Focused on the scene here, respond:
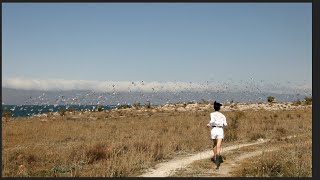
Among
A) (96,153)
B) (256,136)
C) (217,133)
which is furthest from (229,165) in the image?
(256,136)

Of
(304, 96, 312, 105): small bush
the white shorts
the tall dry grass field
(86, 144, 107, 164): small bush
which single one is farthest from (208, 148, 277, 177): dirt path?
(304, 96, 312, 105): small bush

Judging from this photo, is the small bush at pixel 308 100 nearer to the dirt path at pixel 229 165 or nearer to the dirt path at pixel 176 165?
the dirt path at pixel 229 165

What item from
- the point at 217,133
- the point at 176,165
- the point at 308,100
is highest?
the point at 217,133

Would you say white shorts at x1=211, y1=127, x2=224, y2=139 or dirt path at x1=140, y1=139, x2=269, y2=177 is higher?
white shorts at x1=211, y1=127, x2=224, y2=139

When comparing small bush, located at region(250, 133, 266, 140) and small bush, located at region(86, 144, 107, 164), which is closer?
small bush, located at region(86, 144, 107, 164)

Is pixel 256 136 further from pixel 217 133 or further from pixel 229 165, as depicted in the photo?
pixel 217 133

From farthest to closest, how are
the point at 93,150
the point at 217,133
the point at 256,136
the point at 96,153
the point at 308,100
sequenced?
1. the point at 308,100
2. the point at 256,136
3. the point at 93,150
4. the point at 96,153
5. the point at 217,133

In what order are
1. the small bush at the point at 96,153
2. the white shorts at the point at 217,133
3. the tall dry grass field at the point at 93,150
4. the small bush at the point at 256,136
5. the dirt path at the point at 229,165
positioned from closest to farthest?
the dirt path at the point at 229,165
the white shorts at the point at 217,133
the tall dry grass field at the point at 93,150
the small bush at the point at 96,153
the small bush at the point at 256,136

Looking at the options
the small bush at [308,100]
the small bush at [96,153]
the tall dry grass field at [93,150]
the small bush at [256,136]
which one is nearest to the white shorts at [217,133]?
the tall dry grass field at [93,150]

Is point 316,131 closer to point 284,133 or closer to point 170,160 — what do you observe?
point 170,160

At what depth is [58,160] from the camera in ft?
55.9

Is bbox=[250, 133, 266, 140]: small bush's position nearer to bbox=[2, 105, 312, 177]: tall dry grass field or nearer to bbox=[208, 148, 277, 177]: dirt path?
bbox=[2, 105, 312, 177]: tall dry grass field

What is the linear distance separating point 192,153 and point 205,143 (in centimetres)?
289

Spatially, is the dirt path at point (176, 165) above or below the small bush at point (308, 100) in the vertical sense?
below
